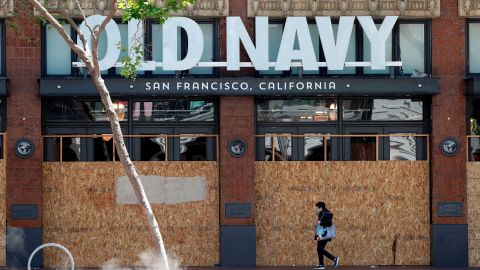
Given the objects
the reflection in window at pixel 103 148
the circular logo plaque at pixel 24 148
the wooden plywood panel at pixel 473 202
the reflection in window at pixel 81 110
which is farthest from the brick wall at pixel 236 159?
the wooden plywood panel at pixel 473 202

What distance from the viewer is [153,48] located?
2488cm

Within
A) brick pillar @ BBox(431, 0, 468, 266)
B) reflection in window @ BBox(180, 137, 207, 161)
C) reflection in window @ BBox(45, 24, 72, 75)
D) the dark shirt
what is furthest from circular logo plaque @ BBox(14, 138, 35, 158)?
brick pillar @ BBox(431, 0, 468, 266)

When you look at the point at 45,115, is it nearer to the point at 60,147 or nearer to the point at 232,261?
the point at 60,147

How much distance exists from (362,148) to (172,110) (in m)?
5.05

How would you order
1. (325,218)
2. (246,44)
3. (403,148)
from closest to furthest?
(325,218), (246,44), (403,148)

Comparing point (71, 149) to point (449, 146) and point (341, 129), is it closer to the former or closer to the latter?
point (341, 129)

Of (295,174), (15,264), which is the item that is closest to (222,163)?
(295,174)

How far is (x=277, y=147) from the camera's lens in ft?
82.4

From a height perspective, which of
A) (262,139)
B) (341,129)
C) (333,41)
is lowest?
(262,139)

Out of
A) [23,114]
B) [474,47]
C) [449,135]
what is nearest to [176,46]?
[23,114]

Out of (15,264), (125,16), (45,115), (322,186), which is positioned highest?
(125,16)

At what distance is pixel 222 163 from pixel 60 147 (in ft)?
13.8

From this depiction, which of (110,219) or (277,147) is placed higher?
(277,147)

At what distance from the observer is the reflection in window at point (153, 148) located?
2502 centimetres
